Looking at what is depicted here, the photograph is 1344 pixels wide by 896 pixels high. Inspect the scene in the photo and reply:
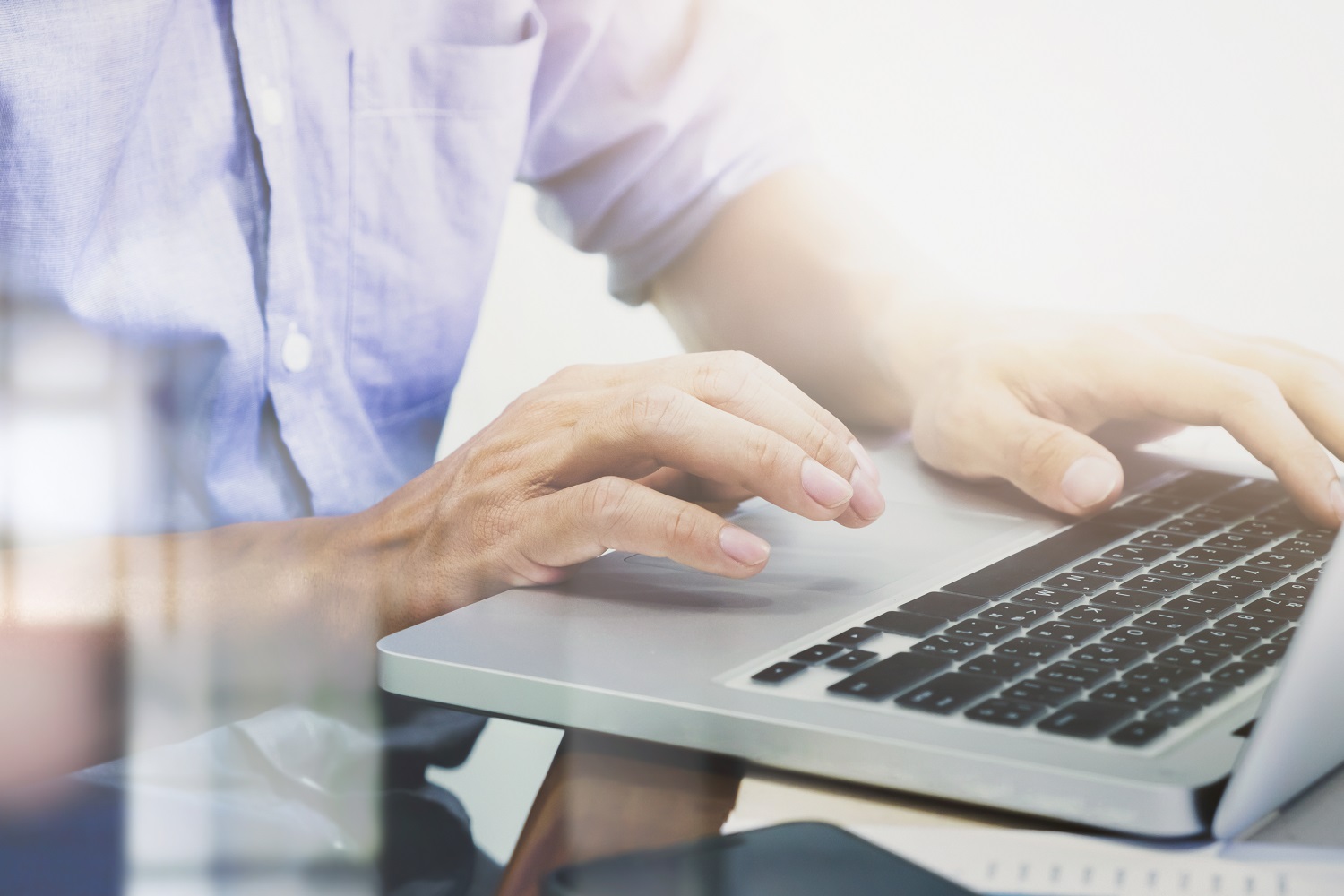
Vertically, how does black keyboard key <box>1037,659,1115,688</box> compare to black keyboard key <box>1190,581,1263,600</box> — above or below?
above

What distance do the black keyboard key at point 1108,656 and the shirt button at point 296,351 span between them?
1.30ft

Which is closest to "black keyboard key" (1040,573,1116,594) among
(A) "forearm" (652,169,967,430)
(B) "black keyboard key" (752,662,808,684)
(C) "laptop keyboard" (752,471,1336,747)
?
(C) "laptop keyboard" (752,471,1336,747)

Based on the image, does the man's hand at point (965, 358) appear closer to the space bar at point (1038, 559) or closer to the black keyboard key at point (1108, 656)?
the space bar at point (1038, 559)

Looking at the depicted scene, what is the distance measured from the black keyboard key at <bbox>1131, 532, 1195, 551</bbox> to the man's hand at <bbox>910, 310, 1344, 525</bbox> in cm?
3

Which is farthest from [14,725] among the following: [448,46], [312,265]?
[448,46]

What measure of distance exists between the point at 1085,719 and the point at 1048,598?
3.5 inches

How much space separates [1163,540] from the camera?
14.5 inches

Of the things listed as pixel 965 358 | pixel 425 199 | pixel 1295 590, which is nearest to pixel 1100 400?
pixel 965 358

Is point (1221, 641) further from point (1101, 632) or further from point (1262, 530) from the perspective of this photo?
point (1262, 530)

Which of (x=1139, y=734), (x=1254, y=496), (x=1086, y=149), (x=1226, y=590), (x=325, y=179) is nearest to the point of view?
(x=1139, y=734)

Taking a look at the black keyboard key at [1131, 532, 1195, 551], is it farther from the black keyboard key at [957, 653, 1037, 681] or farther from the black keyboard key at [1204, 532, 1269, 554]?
the black keyboard key at [957, 653, 1037, 681]

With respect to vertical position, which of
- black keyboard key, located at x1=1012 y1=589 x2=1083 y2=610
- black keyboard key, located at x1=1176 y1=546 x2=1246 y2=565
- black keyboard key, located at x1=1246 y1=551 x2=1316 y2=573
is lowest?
black keyboard key, located at x1=1176 y1=546 x2=1246 y2=565

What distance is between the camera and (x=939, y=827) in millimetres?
203

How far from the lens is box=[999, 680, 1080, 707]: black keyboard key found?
9.0 inches
